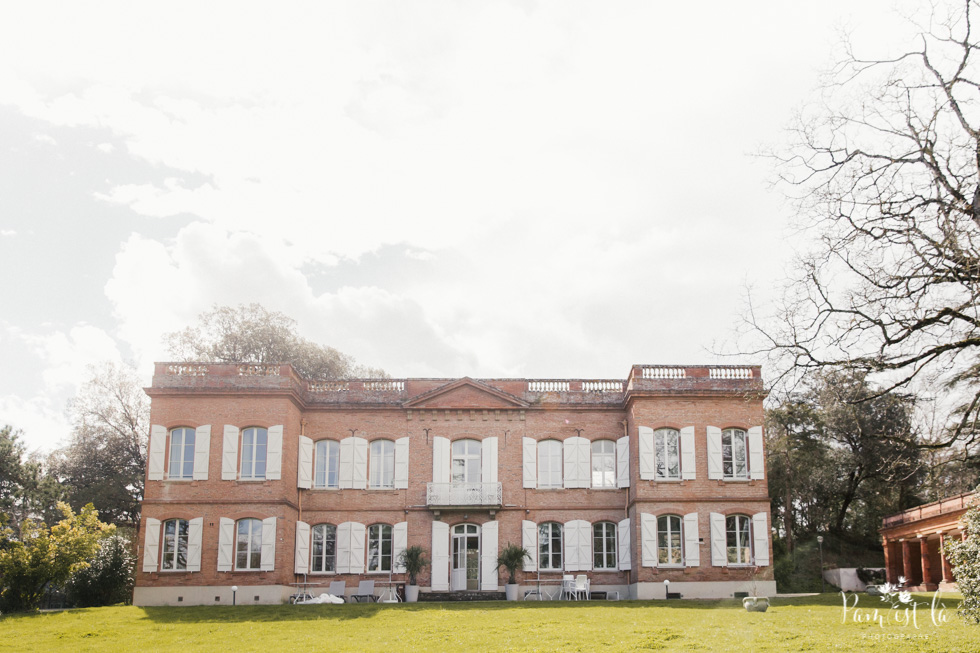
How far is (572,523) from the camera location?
26375 millimetres

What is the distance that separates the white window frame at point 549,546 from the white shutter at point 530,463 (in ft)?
4.15

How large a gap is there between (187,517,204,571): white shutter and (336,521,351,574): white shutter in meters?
3.84

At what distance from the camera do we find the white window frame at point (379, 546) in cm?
2617

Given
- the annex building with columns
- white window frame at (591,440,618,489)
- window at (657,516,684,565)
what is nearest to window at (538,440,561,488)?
the annex building with columns

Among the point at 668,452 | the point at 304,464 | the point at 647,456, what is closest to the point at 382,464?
the point at 304,464

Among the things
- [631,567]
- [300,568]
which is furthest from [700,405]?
[300,568]

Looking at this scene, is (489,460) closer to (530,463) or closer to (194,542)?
(530,463)

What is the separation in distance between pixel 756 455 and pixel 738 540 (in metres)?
2.46

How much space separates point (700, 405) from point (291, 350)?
17.8 meters

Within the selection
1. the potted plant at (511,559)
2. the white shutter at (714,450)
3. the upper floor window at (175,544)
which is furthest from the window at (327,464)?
the white shutter at (714,450)

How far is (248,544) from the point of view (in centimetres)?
2480

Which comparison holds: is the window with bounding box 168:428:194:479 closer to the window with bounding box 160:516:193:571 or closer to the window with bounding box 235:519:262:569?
the window with bounding box 160:516:193:571

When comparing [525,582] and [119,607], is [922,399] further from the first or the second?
[119,607]

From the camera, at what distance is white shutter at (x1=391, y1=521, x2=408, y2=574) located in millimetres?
25922
